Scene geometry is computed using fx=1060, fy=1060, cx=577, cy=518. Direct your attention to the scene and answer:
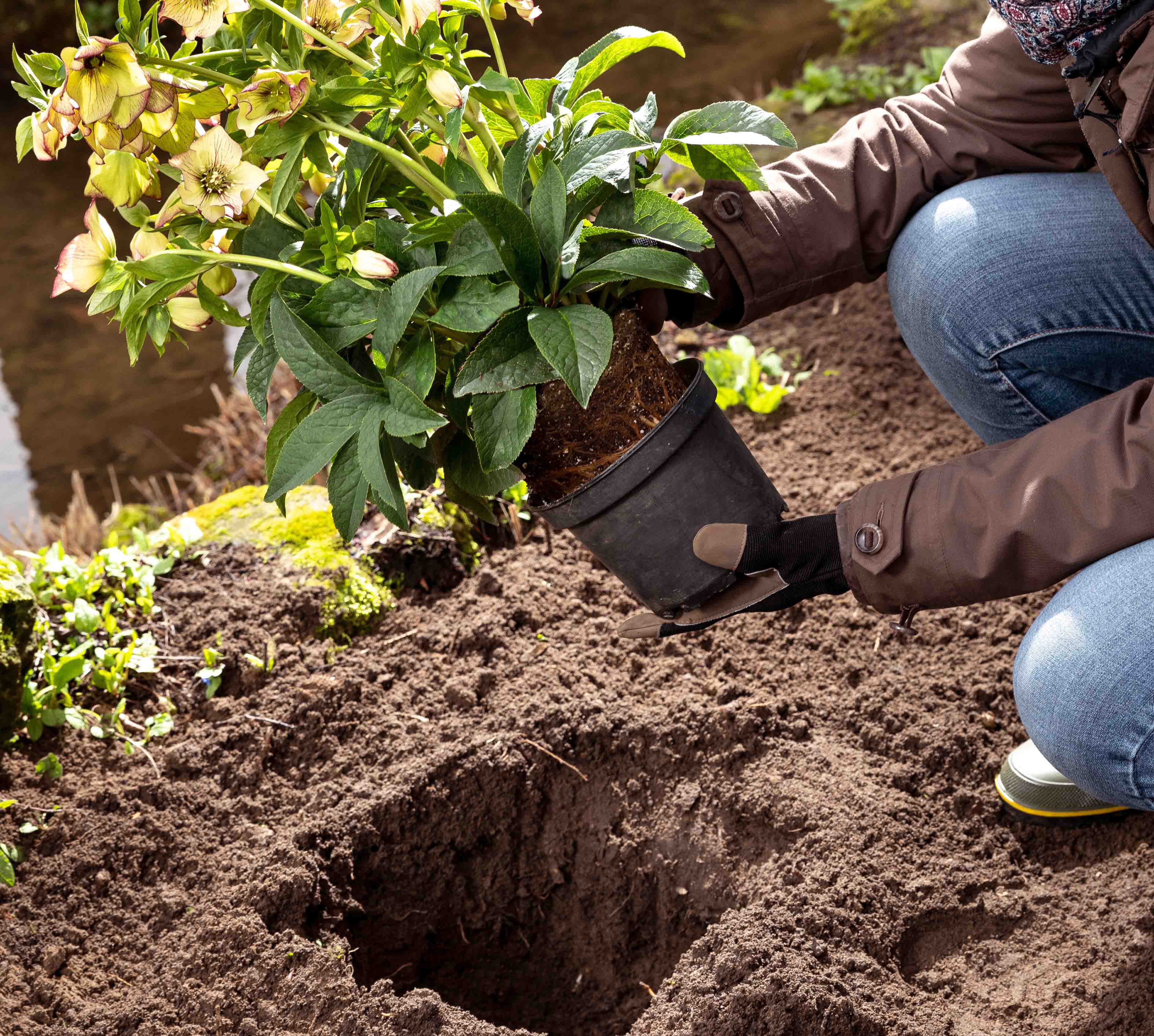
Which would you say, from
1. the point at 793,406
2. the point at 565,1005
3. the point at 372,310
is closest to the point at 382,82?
the point at 372,310

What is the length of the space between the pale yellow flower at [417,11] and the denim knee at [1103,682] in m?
1.05

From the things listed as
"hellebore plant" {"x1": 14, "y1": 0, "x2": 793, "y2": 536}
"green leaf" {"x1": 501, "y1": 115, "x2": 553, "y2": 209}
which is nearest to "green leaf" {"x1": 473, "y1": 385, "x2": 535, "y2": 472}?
"hellebore plant" {"x1": 14, "y1": 0, "x2": 793, "y2": 536}

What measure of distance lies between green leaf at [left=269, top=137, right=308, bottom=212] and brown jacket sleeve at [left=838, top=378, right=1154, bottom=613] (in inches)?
32.1

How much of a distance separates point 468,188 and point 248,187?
0.26m

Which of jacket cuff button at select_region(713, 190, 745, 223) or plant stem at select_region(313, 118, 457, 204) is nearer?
plant stem at select_region(313, 118, 457, 204)

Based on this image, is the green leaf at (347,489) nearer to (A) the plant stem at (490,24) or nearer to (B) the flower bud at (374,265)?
(B) the flower bud at (374,265)

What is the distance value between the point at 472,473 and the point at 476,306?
0.25m

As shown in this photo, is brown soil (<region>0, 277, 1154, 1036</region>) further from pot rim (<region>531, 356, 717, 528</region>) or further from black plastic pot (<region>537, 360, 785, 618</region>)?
pot rim (<region>531, 356, 717, 528</region>)

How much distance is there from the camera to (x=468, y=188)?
1324mm

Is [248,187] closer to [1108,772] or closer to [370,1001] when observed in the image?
[370,1001]

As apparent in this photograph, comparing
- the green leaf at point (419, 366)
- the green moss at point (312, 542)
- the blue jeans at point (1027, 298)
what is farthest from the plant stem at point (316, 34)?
the green moss at point (312, 542)

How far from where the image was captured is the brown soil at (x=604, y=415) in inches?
54.9

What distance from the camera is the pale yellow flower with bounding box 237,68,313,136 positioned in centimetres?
114

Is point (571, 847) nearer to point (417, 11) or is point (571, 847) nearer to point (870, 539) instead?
point (870, 539)
